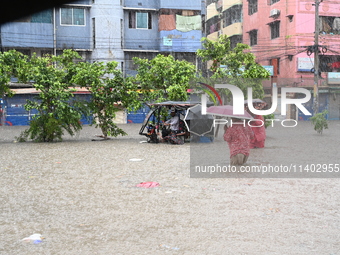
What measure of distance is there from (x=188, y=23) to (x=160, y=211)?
3067 cm

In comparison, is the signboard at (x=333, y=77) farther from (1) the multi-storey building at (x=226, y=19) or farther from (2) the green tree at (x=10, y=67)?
(2) the green tree at (x=10, y=67)

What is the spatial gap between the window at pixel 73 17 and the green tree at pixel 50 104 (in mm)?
14384

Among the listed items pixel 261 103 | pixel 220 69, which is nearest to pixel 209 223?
pixel 261 103

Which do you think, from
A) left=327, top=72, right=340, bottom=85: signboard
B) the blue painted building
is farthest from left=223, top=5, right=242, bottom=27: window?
the blue painted building

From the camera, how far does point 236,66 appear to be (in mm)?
25203

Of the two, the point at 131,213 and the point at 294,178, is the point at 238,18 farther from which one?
the point at 131,213

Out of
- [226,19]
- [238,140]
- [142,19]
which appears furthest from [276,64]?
[238,140]

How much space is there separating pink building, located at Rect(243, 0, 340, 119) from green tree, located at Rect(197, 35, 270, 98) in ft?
33.2

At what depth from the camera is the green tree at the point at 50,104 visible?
1980 centimetres

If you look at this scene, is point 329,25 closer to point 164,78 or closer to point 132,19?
point 132,19

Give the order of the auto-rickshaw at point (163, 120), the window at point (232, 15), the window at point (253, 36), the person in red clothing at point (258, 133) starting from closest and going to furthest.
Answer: the person in red clothing at point (258, 133)
the auto-rickshaw at point (163, 120)
the window at point (253, 36)
the window at point (232, 15)

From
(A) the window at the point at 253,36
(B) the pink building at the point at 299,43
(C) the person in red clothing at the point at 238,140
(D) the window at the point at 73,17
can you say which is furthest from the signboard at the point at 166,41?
(C) the person in red clothing at the point at 238,140

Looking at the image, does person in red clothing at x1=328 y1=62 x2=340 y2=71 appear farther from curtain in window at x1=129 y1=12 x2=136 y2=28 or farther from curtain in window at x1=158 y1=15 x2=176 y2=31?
curtain in window at x1=129 y1=12 x2=136 y2=28

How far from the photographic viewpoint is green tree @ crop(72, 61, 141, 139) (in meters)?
20.4
